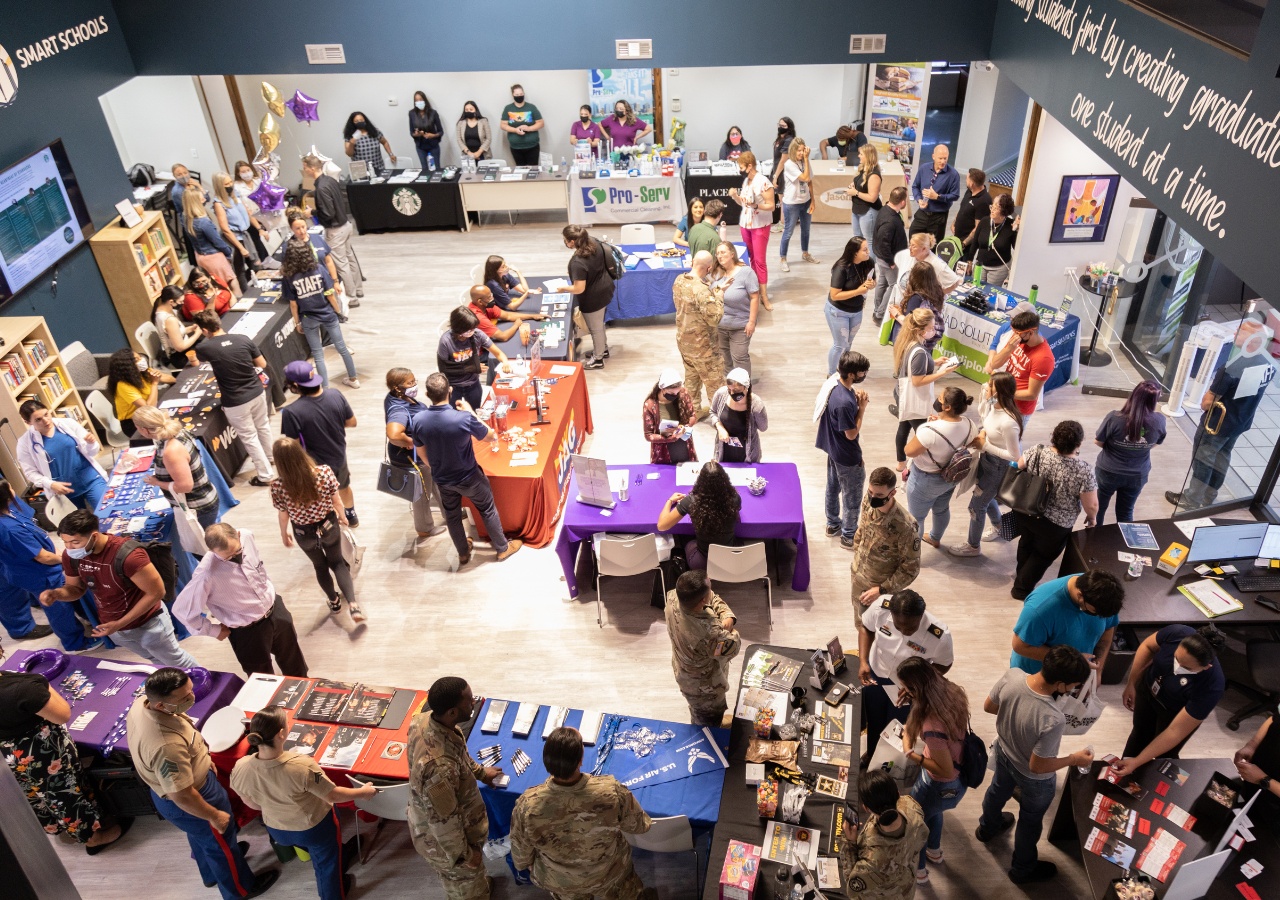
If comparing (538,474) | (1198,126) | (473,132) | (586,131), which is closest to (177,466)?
(538,474)

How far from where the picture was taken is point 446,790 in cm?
372

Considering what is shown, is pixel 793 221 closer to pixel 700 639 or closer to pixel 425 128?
pixel 425 128

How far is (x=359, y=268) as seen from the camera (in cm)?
1116

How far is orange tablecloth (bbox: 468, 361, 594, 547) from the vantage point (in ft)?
21.7

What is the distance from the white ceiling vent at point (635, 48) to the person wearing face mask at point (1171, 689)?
7.51m

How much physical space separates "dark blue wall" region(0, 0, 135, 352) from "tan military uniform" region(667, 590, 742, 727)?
7129mm

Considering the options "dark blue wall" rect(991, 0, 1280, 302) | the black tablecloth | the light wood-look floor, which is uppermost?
"dark blue wall" rect(991, 0, 1280, 302)

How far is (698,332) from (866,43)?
3990mm

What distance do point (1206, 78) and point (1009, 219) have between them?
186 inches

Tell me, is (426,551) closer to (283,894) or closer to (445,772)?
(283,894)

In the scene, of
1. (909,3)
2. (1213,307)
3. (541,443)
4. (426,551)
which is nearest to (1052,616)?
(541,443)

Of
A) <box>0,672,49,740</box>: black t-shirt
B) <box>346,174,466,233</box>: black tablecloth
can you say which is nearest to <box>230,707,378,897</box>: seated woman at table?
<box>0,672,49,740</box>: black t-shirt

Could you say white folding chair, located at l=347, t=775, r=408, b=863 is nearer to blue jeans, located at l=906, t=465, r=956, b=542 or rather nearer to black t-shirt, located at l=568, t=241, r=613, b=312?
blue jeans, located at l=906, t=465, r=956, b=542

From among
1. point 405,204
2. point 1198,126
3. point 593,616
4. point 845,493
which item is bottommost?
point 593,616
